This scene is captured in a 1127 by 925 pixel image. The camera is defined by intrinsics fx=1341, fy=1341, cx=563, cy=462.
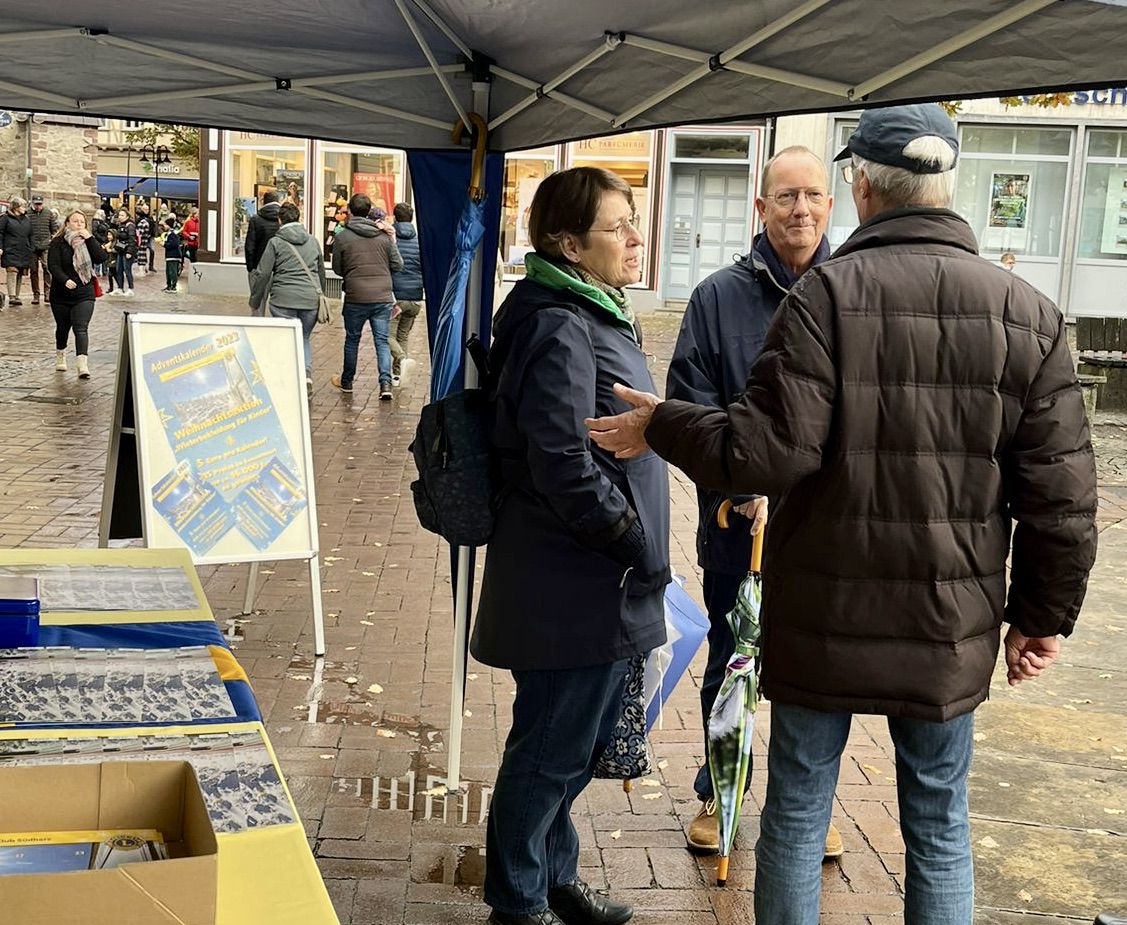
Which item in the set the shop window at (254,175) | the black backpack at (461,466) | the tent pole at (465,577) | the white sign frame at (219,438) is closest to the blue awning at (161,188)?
the shop window at (254,175)

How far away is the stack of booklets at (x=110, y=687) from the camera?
2.21 m

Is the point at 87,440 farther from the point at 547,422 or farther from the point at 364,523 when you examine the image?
the point at 547,422

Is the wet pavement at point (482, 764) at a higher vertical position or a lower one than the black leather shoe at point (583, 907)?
lower

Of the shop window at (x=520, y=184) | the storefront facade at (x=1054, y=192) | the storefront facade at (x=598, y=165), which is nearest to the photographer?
the storefront facade at (x=1054, y=192)

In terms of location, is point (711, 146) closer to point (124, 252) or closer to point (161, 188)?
point (124, 252)

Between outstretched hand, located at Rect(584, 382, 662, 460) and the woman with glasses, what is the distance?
135 mm

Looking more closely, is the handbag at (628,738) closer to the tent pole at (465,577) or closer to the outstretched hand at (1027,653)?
the tent pole at (465,577)

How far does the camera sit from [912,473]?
8.39 ft

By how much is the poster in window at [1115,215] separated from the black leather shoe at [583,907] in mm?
22383

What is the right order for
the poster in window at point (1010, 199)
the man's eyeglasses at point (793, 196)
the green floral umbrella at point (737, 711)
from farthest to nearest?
the poster in window at point (1010, 199) → the man's eyeglasses at point (793, 196) → the green floral umbrella at point (737, 711)

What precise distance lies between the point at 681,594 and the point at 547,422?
1107 millimetres

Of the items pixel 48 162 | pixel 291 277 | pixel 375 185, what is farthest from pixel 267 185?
pixel 291 277

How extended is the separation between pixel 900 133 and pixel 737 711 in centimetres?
169

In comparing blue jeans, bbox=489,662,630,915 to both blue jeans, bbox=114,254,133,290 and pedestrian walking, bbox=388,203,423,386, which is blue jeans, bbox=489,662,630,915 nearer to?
pedestrian walking, bbox=388,203,423,386
